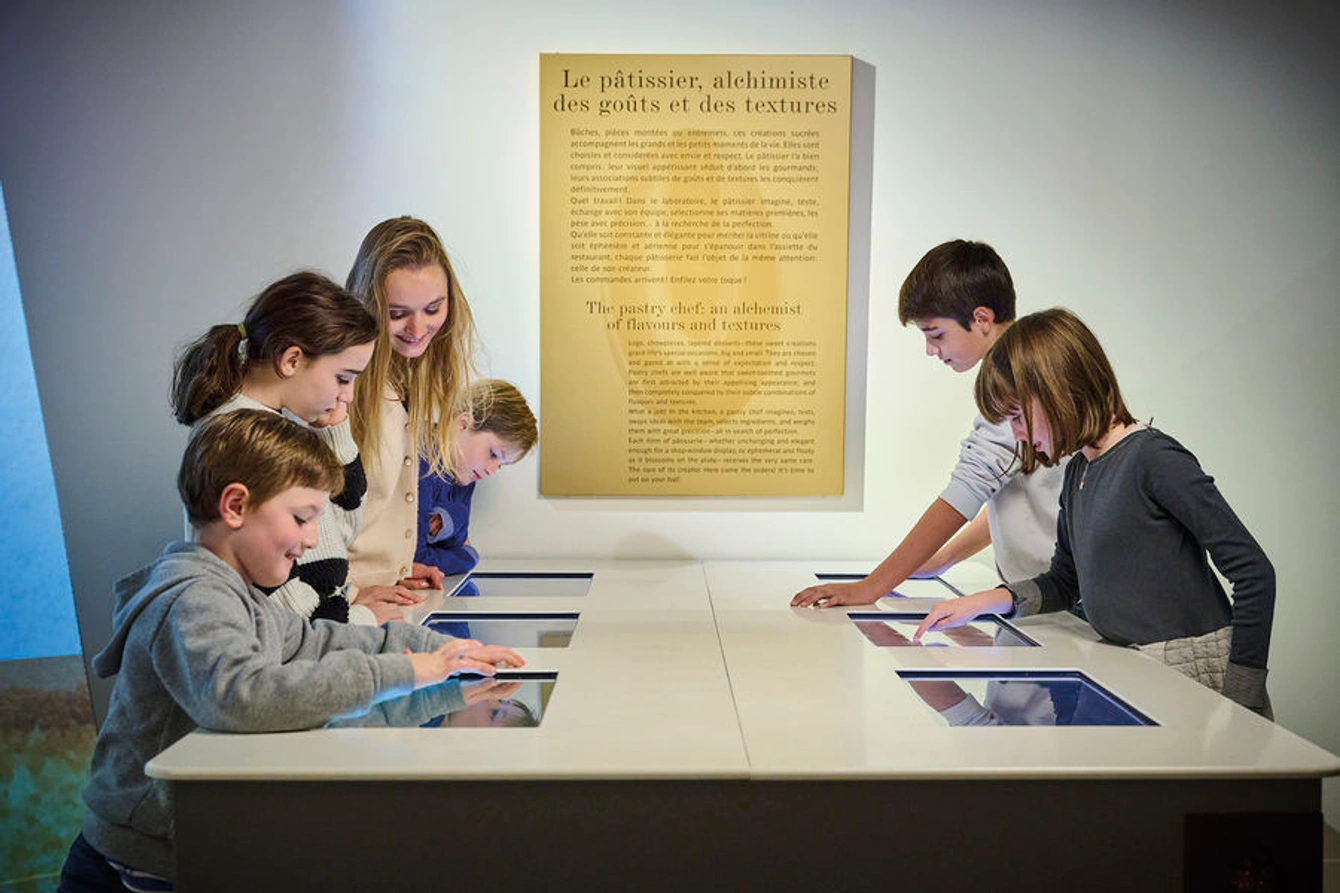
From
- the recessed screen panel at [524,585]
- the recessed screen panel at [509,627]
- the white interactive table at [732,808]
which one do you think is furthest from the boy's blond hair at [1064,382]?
the recessed screen panel at [524,585]

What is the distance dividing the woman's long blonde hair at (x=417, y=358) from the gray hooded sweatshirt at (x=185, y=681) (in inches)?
39.1

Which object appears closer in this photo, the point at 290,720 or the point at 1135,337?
the point at 290,720

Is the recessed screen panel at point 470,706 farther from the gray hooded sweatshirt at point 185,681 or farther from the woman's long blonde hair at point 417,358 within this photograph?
the woman's long blonde hair at point 417,358

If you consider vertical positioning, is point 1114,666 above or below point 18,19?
below

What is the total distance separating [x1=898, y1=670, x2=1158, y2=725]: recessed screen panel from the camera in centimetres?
192

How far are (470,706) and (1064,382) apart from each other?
1.26 metres

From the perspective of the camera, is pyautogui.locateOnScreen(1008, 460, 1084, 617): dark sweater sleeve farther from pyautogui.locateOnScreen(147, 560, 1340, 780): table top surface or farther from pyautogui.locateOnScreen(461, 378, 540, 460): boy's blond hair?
pyautogui.locateOnScreen(461, 378, 540, 460): boy's blond hair

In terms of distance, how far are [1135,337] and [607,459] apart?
58.3 inches

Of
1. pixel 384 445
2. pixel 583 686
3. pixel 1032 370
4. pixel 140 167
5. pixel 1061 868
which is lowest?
pixel 1061 868

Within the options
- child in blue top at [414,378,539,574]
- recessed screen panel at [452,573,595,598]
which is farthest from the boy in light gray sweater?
child in blue top at [414,378,539,574]

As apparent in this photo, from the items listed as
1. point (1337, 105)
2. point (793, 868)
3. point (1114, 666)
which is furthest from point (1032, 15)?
point (793, 868)

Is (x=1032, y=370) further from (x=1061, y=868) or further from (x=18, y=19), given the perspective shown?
(x=18, y=19)

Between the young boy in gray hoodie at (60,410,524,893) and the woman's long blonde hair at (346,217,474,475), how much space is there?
0.88 metres

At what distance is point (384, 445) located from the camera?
290 centimetres
